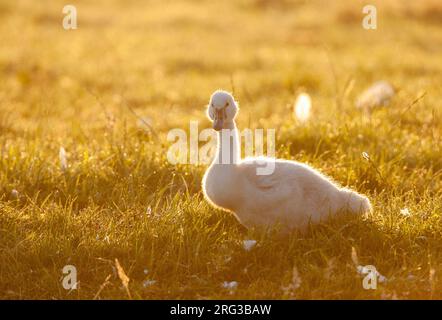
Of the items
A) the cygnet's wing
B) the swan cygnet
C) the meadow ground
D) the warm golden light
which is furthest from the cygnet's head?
the warm golden light

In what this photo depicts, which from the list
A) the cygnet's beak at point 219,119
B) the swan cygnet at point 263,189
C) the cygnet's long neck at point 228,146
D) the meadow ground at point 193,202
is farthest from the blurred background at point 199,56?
the cygnet's beak at point 219,119

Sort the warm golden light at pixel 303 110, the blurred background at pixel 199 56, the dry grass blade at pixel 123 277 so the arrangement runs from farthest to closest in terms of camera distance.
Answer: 1. the blurred background at pixel 199 56
2. the warm golden light at pixel 303 110
3. the dry grass blade at pixel 123 277

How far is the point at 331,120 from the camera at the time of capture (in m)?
7.66

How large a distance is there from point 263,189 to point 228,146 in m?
0.40

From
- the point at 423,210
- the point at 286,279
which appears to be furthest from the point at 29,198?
the point at 423,210

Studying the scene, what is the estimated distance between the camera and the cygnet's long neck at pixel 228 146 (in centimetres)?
514

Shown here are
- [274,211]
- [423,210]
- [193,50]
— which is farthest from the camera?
[193,50]

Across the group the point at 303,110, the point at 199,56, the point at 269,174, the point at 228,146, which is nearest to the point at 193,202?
the point at 228,146

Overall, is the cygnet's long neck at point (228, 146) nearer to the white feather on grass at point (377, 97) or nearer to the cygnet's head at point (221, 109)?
the cygnet's head at point (221, 109)

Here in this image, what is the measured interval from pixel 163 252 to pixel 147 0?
62.8 feet

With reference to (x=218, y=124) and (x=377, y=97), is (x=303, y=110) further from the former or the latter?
(x=218, y=124)

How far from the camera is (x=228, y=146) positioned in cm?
520
